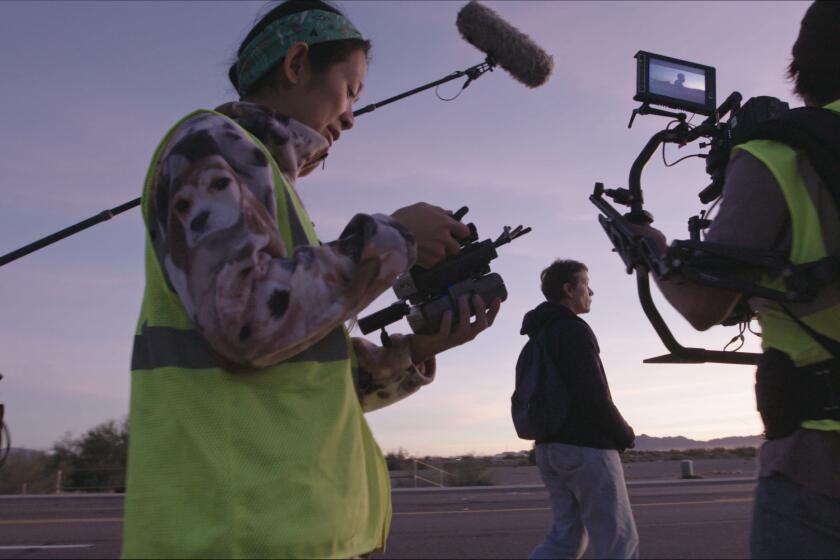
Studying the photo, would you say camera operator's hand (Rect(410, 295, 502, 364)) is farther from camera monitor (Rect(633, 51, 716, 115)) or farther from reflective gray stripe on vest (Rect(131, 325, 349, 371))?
camera monitor (Rect(633, 51, 716, 115))

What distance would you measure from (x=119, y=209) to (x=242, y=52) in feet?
4.81

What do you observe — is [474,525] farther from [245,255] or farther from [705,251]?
[245,255]

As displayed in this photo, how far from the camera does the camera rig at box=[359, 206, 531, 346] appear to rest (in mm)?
1698

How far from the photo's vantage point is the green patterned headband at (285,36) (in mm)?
1738

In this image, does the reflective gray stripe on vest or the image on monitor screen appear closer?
the reflective gray stripe on vest

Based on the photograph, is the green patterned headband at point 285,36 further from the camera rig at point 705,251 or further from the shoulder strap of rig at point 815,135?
the shoulder strap of rig at point 815,135

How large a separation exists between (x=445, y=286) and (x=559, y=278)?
370 cm

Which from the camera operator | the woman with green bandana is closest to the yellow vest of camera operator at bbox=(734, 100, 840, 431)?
the camera operator

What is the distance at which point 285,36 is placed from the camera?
5.71 ft

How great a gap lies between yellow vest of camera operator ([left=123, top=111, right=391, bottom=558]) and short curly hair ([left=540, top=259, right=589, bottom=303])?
3974 millimetres

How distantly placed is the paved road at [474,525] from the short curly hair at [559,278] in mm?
3349

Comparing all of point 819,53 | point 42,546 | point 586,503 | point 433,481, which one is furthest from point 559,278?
point 433,481

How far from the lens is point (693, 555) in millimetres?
7578

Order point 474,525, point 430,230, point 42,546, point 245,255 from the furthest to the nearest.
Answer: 1. point 474,525
2. point 42,546
3. point 430,230
4. point 245,255
